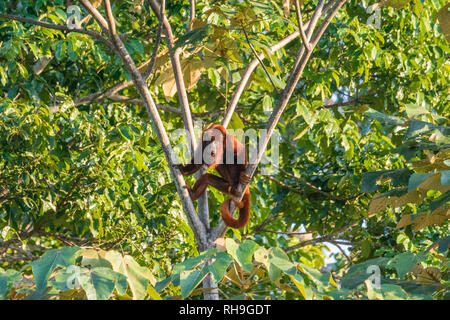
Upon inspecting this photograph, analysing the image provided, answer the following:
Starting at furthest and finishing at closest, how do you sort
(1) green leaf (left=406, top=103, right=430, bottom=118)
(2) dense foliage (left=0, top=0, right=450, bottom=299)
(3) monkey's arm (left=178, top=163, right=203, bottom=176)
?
1. (3) monkey's arm (left=178, top=163, right=203, bottom=176)
2. (1) green leaf (left=406, top=103, right=430, bottom=118)
3. (2) dense foliage (left=0, top=0, right=450, bottom=299)

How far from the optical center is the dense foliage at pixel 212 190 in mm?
1783

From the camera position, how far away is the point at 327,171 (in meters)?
6.22

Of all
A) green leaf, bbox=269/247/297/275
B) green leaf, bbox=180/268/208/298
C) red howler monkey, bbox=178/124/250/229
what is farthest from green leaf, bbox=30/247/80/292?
red howler monkey, bbox=178/124/250/229

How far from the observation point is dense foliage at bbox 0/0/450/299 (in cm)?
178

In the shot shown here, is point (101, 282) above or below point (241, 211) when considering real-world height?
below

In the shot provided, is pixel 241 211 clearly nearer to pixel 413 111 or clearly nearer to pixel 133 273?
pixel 413 111

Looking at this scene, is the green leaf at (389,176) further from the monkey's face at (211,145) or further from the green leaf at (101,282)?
the monkey's face at (211,145)

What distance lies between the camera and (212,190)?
503cm

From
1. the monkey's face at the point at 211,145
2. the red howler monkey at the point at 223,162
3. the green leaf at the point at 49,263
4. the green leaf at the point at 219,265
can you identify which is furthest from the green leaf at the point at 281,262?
the monkey's face at the point at 211,145

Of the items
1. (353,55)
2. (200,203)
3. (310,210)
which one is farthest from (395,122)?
(310,210)

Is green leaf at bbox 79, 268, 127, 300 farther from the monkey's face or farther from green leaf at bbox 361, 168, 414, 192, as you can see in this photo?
the monkey's face

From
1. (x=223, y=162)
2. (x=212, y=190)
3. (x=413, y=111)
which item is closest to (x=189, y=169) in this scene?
(x=223, y=162)

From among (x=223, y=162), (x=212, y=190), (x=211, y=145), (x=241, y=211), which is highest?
(x=211, y=145)

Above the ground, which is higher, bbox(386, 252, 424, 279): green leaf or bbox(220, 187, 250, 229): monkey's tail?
bbox(220, 187, 250, 229): monkey's tail
